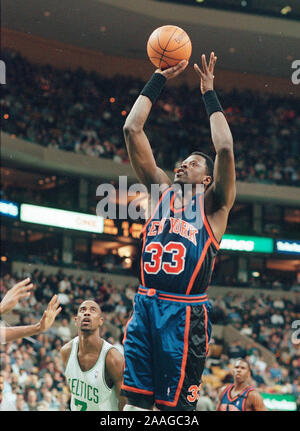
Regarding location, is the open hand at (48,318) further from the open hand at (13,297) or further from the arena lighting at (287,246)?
the arena lighting at (287,246)

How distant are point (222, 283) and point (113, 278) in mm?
4389

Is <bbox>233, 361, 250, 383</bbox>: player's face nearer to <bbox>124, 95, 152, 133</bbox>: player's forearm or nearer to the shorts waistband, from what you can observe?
the shorts waistband

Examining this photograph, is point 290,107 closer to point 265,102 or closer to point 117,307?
point 265,102

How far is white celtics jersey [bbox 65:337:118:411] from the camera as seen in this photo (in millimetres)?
5859

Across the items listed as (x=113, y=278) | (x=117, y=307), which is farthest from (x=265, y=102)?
(x=117, y=307)

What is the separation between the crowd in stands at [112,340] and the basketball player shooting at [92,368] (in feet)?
17.6

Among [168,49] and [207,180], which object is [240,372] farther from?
[168,49]

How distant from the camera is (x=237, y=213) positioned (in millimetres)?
27844

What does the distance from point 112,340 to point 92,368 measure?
37.0 feet

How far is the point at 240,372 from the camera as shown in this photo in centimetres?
786

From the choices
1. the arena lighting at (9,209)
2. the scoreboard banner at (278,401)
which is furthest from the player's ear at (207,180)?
the arena lighting at (9,209)

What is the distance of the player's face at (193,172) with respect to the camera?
15.4 ft

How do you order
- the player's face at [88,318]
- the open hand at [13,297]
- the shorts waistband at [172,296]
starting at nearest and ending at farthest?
1. the shorts waistband at [172,296]
2. the open hand at [13,297]
3. the player's face at [88,318]
